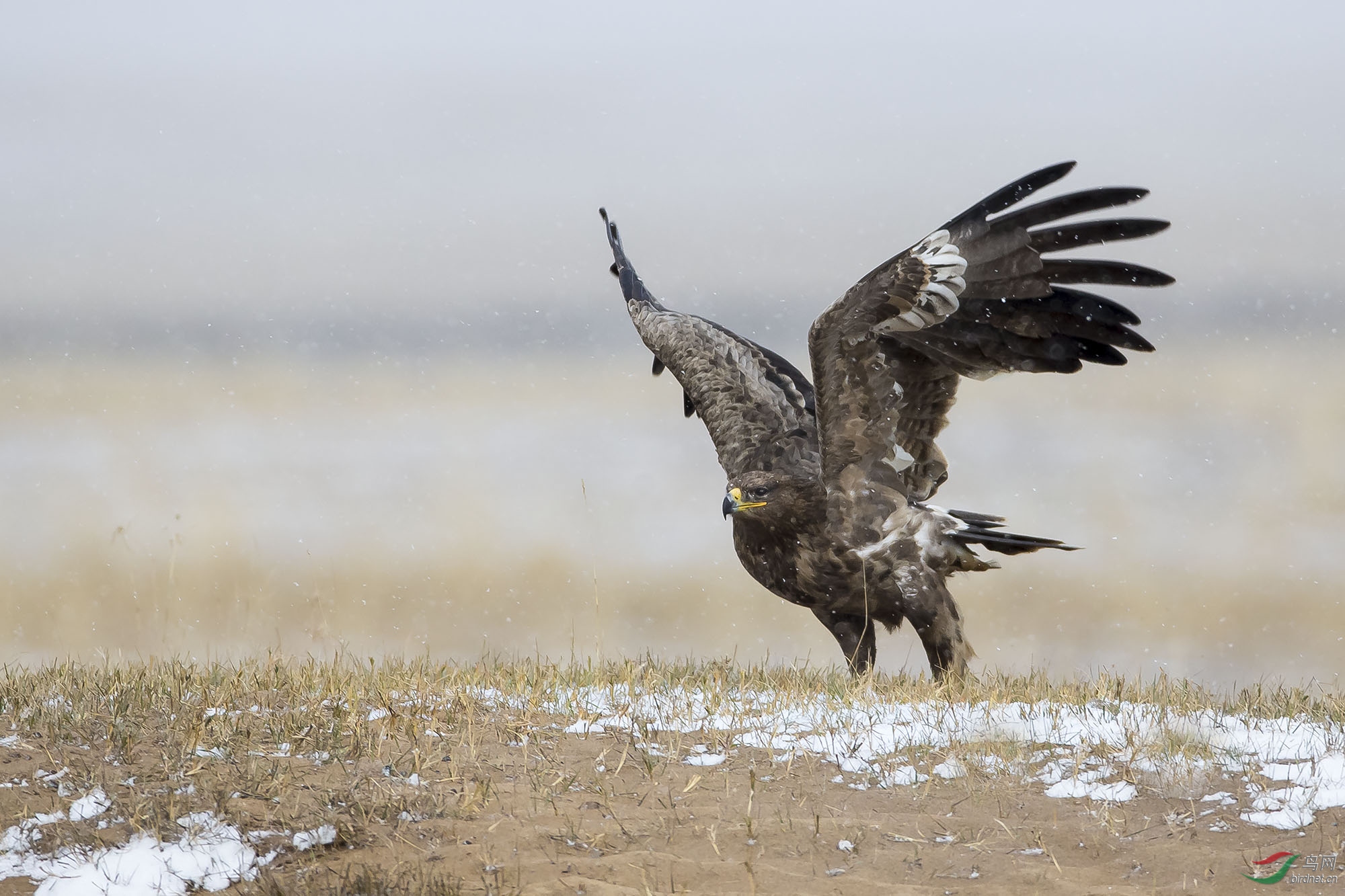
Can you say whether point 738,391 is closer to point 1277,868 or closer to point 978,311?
point 978,311

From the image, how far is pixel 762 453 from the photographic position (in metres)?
6.64

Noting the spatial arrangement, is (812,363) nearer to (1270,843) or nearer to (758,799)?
(758,799)

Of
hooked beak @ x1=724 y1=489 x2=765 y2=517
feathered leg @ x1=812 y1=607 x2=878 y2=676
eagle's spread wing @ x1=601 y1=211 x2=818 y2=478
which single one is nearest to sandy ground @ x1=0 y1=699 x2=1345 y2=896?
hooked beak @ x1=724 y1=489 x2=765 y2=517

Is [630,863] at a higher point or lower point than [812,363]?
lower

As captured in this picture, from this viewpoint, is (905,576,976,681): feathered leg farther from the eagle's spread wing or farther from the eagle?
the eagle's spread wing

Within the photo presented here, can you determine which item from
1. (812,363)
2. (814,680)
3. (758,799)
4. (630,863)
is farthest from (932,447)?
(630,863)

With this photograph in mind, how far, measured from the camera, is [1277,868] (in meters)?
3.06

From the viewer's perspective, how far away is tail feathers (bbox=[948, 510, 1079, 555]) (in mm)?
6148

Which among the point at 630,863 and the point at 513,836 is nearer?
the point at 630,863

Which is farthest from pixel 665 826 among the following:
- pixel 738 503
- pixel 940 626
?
pixel 940 626

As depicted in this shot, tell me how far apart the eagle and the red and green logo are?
8.73ft

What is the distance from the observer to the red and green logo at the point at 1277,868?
9.81 ft

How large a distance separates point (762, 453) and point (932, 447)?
1031 millimetres

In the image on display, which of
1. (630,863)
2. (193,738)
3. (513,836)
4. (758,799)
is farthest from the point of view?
(193,738)
